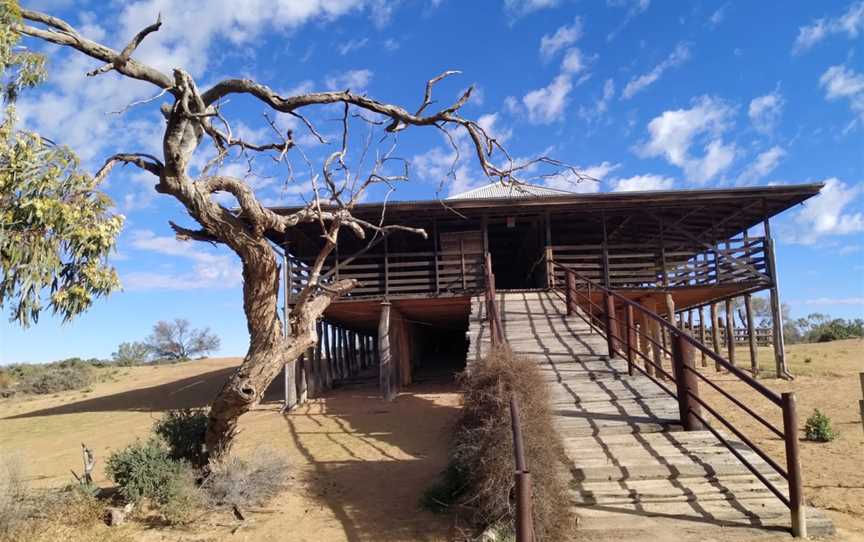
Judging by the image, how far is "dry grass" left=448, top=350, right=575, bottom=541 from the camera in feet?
15.7

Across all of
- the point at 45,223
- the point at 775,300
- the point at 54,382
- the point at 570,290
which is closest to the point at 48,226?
the point at 45,223

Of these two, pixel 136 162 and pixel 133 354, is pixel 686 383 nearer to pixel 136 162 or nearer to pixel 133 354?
pixel 136 162

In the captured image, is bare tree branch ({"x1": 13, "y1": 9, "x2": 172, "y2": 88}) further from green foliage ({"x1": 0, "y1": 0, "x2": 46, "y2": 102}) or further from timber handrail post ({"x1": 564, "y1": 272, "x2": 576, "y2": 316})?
timber handrail post ({"x1": 564, "y1": 272, "x2": 576, "y2": 316})

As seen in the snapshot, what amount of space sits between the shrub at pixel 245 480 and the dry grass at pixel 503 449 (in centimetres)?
246

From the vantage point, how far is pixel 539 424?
559 centimetres

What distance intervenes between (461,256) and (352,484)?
9.65 m

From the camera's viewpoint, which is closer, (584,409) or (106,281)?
(106,281)

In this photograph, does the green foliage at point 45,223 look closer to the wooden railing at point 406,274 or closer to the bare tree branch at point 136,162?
the bare tree branch at point 136,162

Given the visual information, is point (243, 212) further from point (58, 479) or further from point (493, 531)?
point (58, 479)

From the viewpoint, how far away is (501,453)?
5223mm

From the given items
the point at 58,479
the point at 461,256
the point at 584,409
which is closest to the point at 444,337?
the point at 461,256

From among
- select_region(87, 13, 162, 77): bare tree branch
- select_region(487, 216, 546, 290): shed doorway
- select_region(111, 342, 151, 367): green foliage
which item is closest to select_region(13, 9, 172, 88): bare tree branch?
select_region(87, 13, 162, 77): bare tree branch

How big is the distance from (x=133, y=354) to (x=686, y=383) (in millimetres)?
56998

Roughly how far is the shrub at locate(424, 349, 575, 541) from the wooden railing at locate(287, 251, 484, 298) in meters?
9.68
